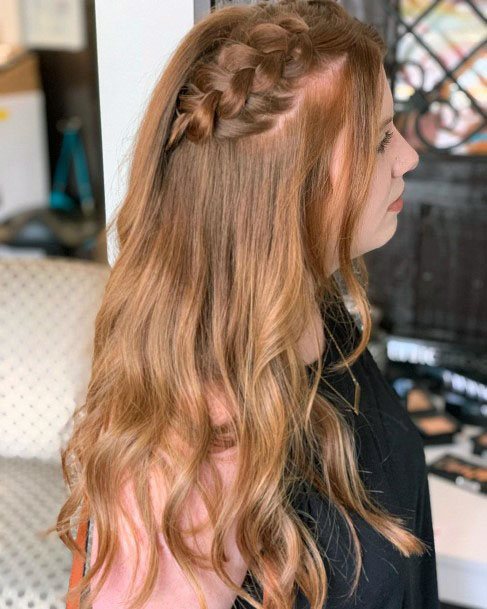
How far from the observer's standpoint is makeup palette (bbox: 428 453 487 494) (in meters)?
1.44

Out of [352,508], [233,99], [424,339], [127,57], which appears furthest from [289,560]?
[424,339]

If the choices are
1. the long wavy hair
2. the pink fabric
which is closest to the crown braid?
the long wavy hair

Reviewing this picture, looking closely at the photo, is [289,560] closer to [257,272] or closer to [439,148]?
[257,272]

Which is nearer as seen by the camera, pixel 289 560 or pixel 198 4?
pixel 289 560

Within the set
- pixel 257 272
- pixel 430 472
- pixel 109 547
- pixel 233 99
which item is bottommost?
pixel 430 472

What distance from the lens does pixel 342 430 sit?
0.78 metres

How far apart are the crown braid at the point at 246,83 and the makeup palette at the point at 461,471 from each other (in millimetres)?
1002

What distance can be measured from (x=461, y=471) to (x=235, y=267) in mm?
965

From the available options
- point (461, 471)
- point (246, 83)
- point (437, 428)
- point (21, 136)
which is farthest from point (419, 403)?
point (21, 136)

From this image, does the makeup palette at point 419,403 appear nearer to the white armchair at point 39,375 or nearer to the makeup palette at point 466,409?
the makeup palette at point 466,409

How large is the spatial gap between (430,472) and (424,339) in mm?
549

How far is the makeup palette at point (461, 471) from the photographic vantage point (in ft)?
4.74

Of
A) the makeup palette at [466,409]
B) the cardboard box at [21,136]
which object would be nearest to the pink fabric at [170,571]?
the makeup palette at [466,409]

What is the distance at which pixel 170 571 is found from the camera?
689 mm
